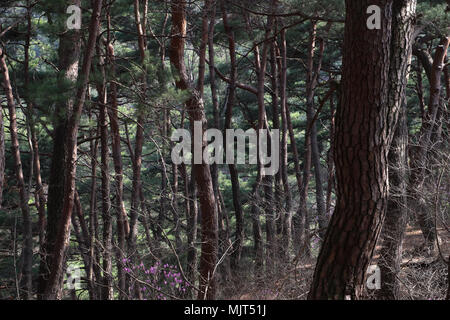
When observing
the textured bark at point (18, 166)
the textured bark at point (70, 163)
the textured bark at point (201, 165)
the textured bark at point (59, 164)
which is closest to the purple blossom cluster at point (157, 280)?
the textured bark at point (201, 165)

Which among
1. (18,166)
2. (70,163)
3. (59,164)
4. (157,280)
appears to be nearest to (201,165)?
(157,280)

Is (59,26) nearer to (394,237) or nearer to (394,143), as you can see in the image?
(394,143)

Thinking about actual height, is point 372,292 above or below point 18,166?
below

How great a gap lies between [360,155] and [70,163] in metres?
3.79

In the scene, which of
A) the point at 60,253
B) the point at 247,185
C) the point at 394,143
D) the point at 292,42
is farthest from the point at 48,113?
the point at 247,185

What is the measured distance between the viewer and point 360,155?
3.77 m

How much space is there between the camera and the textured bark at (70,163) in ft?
20.3

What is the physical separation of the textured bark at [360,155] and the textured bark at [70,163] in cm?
342

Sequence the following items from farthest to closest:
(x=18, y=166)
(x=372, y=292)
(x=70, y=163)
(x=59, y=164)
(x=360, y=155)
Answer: (x=18, y=166)
(x=59, y=164)
(x=372, y=292)
(x=70, y=163)
(x=360, y=155)

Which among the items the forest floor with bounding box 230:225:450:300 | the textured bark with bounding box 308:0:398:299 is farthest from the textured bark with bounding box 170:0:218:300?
the textured bark with bounding box 308:0:398:299

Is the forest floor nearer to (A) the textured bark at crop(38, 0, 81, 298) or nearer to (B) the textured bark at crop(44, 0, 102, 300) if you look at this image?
(B) the textured bark at crop(44, 0, 102, 300)

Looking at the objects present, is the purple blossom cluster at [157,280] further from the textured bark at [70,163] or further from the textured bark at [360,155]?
the textured bark at [360,155]

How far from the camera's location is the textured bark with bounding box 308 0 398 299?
12.3ft

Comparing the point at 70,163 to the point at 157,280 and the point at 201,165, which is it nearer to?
the point at 201,165
